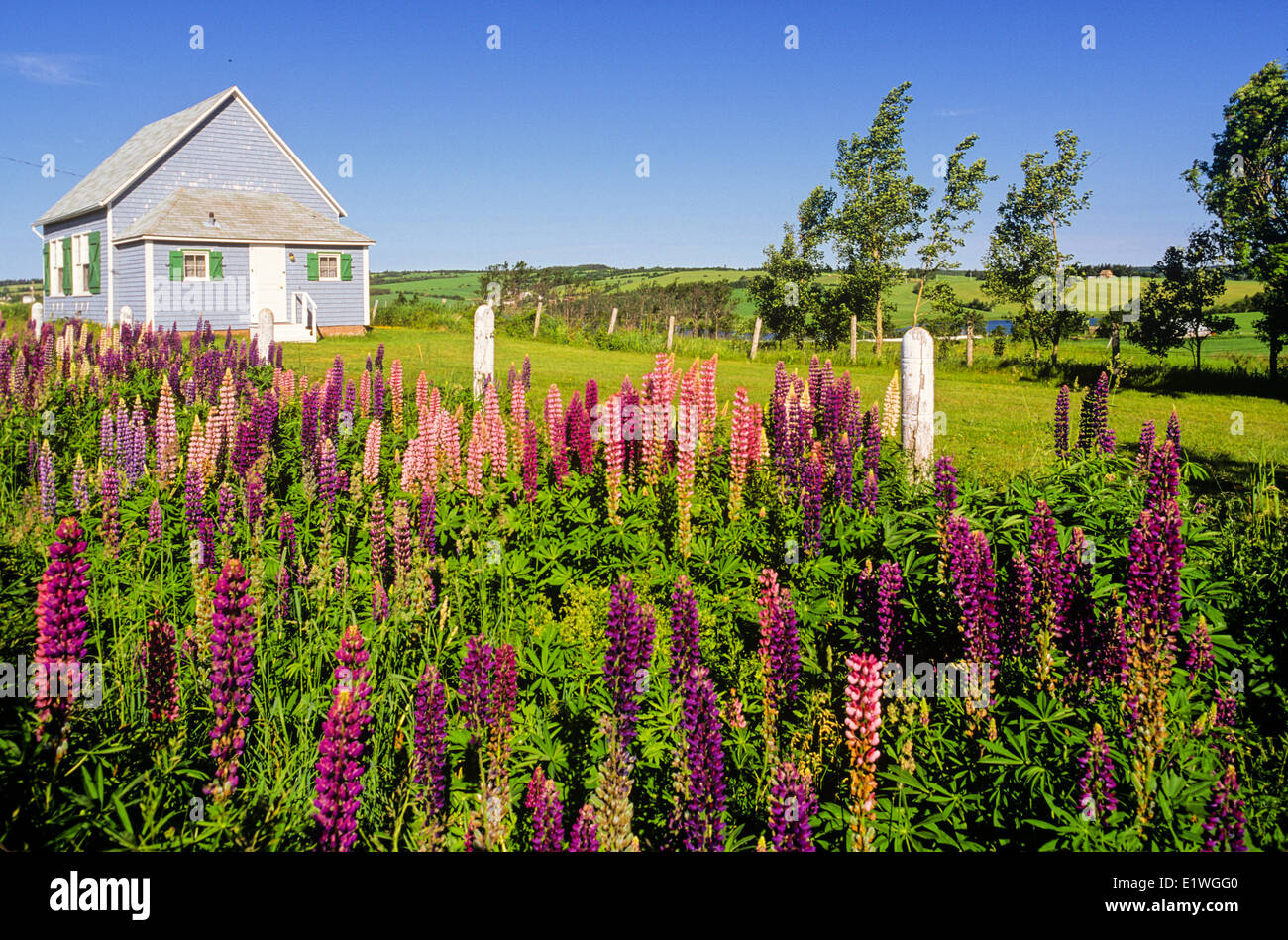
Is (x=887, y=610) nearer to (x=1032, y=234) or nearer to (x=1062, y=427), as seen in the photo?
(x=1062, y=427)

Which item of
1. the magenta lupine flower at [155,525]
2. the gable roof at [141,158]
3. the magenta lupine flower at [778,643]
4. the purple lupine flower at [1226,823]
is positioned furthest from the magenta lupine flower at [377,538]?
the gable roof at [141,158]

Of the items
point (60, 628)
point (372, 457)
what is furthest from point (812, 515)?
point (60, 628)

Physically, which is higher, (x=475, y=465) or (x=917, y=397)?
(x=917, y=397)

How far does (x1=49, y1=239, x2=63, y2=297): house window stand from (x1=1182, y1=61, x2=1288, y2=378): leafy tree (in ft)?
129

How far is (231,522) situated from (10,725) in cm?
213

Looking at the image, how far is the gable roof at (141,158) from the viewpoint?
2860 cm

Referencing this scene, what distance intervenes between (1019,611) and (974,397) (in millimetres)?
13955

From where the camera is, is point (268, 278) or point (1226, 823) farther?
point (268, 278)

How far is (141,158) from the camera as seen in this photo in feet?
98.2

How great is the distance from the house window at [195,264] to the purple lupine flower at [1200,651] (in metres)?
29.9

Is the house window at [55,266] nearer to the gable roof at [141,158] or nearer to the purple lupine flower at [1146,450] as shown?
the gable roof at [141,158]

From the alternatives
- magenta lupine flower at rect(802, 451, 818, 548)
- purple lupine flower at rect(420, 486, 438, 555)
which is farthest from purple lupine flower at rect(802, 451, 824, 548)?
purple lupine flower at rect(420, 486, 438, 555)

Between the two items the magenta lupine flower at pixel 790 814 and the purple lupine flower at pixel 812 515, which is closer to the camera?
the magenta lupine flower at pixel 790 814
